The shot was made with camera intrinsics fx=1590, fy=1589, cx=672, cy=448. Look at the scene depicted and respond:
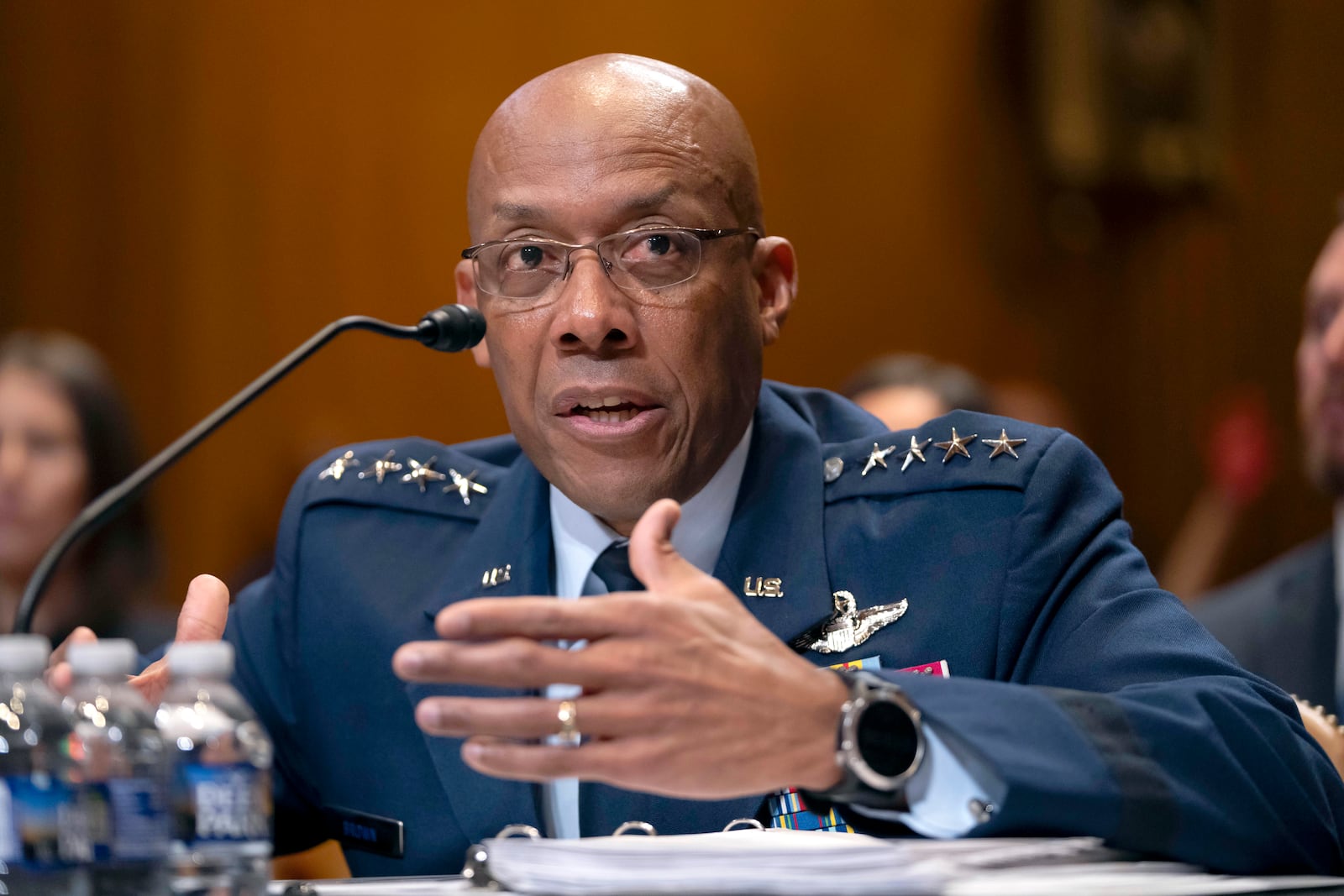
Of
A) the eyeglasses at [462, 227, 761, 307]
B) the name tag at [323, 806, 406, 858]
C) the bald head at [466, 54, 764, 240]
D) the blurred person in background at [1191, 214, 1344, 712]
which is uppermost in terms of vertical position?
the bald head at [466, 54, 764, 240]

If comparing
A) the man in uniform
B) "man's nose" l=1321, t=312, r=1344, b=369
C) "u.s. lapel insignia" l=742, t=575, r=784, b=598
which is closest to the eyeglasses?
the man in uniform

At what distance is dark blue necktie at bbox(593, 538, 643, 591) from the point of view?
1.96 metres

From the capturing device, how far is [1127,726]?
1.38 metres

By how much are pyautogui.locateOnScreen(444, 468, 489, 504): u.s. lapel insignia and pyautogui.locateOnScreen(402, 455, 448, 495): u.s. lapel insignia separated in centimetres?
2

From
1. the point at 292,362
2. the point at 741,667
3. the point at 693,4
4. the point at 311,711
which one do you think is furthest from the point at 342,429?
the point at 741,667

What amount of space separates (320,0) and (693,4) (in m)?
1.27

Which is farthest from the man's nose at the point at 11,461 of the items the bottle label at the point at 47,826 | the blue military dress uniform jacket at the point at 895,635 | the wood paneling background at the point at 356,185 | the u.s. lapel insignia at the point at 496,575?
the bottle label at the point at 47,826

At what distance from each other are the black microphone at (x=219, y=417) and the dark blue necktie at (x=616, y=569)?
0.36m

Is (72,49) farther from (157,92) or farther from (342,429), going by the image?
(342,429)

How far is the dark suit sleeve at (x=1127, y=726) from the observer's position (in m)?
1.32

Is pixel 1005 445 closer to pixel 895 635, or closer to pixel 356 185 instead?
pixel 895 635

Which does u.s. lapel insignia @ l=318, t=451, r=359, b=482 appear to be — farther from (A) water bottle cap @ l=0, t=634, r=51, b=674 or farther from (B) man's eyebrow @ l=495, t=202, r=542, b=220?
(A) water bottle cap @ l=0, t=634, r=51, b=674

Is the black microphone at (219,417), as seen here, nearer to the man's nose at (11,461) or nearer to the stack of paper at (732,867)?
the stack of paper at (732,867)

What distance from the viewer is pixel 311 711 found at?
2.05 metres
